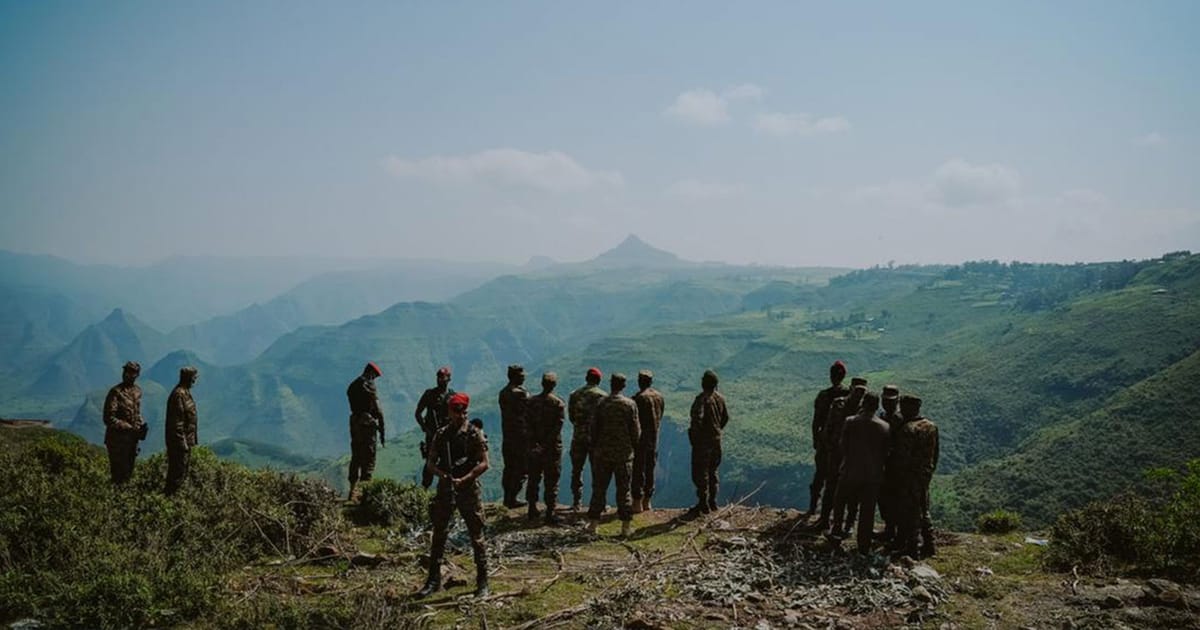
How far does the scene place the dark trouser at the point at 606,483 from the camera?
34.2ft

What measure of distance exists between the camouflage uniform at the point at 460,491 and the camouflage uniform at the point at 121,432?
5.99 metres

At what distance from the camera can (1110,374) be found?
3762 inches

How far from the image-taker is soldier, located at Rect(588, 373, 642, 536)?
34.0 ft

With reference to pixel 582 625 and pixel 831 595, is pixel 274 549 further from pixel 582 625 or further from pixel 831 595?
pixel 831 595

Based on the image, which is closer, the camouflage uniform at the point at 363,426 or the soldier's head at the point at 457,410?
the soldier's head at the point at 457,410

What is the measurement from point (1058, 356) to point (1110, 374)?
1410 cm

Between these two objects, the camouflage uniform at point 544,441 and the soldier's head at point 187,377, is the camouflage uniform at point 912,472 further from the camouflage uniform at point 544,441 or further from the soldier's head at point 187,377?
the soldier's head at point 187,377

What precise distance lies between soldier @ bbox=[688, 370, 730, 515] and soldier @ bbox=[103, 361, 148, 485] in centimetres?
912

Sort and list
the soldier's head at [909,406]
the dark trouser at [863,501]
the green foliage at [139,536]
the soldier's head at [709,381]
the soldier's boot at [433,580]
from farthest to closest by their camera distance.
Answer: the soldier's head at [709,381] < the soldier's head at [909,406] < the dark trouser at [863,501] < the soldier's boot at [433,580] < the green foliage at [139,536]

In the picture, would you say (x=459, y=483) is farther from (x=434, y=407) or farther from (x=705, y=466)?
(x=705, y=466)

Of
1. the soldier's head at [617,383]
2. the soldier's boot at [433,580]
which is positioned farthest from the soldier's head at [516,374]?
the soldier's boot at [433,580]

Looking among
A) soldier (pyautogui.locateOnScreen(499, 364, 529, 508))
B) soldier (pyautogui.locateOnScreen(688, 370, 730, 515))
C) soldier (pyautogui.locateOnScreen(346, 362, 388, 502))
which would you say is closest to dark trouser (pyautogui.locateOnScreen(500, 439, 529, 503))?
soldier (pyautogui.locateOnScreen(499, 364, 529, 508))

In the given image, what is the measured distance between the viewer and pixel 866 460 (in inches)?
337

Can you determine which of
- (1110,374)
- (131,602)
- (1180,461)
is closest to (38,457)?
(131,602)
